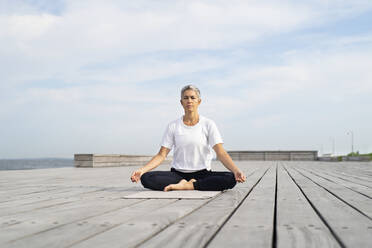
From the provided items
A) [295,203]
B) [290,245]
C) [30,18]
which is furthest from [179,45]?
[290,245]

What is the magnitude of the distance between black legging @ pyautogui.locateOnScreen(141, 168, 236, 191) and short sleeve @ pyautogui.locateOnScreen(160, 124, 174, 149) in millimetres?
359

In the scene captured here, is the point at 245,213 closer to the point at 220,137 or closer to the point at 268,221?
the point at 268,221

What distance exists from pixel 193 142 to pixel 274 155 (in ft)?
70.2

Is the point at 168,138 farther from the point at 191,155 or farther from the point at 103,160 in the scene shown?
the point at 103,160

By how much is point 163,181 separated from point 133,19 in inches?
470

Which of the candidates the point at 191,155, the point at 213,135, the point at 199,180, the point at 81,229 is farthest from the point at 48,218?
the point at 213,135

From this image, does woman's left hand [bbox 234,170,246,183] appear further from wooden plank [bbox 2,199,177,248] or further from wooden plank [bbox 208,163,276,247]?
wooden plank [bbox 2,199,177,248]

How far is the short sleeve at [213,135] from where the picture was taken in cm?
418

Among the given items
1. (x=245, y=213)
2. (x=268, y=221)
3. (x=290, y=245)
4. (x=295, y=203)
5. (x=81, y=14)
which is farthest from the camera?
(x=81, y=14)

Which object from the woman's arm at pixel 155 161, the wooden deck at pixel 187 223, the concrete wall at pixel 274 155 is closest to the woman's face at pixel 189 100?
the woman's arm at pixel 155 161

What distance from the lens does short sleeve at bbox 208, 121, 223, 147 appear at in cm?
418

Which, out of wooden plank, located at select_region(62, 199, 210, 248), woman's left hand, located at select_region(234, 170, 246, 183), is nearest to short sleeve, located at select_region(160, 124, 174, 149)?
woman's left hand, located at select_region(234, 170, 246, 183)

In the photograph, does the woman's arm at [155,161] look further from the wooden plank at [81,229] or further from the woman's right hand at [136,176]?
the wooden plank at [81,229]

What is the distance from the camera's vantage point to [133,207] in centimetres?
279
